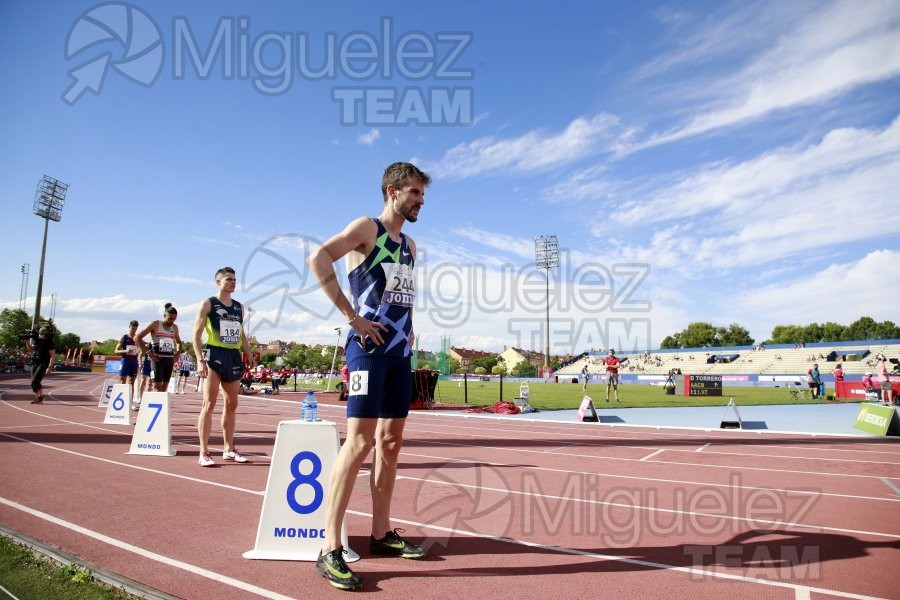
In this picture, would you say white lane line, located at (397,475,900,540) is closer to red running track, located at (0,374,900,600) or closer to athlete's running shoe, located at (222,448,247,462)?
red running track, located at (0,374,900,600)

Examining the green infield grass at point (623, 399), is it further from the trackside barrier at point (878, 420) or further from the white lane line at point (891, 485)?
the white lane line at point (891, 485)

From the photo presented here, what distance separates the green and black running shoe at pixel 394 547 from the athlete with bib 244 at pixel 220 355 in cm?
337

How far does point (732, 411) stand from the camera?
38.5 feet

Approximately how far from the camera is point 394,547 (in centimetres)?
311

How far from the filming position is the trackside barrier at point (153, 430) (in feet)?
21.9

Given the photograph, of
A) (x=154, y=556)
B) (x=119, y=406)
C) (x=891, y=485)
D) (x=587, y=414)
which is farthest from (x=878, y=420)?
(x=119, y=406)

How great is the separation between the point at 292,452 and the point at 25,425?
8.62m

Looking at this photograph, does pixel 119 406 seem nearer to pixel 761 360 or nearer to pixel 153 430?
pixel 153 430

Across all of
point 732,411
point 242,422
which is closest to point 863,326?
point 732,411

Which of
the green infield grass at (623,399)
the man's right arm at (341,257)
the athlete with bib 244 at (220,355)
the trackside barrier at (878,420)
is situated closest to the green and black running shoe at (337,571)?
the man's right arm at (341,257)

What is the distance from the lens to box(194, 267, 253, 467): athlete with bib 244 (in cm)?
589

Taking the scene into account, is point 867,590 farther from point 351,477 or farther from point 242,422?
point 242,422

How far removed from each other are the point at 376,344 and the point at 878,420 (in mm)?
12771

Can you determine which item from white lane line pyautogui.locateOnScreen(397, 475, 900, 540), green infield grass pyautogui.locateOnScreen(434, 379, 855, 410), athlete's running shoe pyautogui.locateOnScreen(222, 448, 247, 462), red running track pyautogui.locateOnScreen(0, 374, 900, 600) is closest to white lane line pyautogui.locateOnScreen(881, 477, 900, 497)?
red running track pyautogui.locateOnScreen(0, 374, 900, 600)
